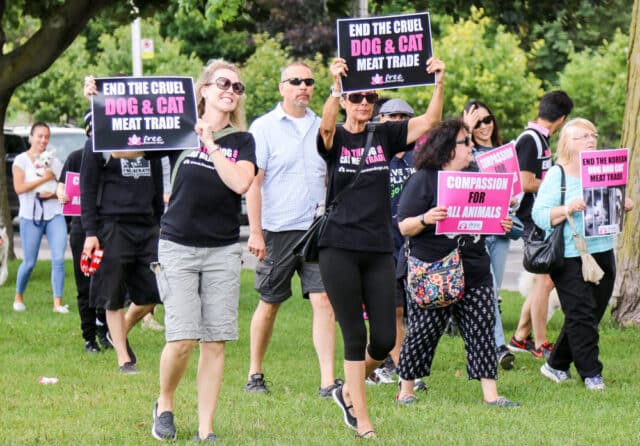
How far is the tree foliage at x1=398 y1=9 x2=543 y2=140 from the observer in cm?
3272

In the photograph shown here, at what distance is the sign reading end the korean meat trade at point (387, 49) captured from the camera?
23.0 ft

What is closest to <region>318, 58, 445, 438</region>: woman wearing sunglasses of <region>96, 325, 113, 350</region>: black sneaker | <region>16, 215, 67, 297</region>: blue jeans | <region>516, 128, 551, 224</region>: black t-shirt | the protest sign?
the protest sign

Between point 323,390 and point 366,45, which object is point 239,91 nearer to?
point 366,45

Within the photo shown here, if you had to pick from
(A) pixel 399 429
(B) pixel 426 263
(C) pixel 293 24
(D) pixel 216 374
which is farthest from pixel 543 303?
(C) pixel 293 24

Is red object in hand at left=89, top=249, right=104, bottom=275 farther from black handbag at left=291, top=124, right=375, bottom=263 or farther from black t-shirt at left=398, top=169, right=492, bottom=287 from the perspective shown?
black handbag at left=291, top=124, right=375, bottom=263

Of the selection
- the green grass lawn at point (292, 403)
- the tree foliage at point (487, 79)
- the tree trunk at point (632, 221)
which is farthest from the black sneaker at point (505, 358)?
the tree foliage at point (487, 79)

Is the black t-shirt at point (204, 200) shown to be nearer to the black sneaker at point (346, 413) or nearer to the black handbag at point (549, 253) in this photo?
the black sneaker at point (346, 413)

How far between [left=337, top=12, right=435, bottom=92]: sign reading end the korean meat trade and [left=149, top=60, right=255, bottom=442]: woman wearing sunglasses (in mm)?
760

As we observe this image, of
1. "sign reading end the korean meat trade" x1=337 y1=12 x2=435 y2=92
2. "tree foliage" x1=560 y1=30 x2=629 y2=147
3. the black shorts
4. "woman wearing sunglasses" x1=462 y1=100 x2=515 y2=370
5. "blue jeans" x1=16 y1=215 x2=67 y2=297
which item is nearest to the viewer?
"sign reading end the korean meat trade" x1=337 y1=12 x2=435 y2=92

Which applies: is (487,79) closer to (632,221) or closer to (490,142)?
(632,221)

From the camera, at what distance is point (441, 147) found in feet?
25.7

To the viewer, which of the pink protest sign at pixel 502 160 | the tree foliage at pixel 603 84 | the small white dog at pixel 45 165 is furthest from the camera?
the tree foliage at pixel 603 84

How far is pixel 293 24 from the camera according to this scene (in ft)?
132

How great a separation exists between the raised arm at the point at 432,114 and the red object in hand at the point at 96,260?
121 inches
